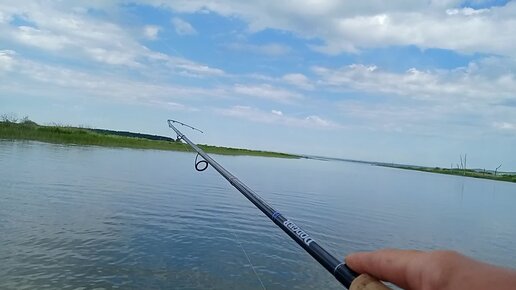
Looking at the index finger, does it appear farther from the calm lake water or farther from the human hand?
the calm lake water

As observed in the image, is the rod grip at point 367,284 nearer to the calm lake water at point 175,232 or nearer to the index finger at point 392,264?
the index finger at point 392,264

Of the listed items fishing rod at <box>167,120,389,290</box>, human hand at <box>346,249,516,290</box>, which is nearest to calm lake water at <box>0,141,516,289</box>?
fishing rod at <box>167,120,389,290</box>

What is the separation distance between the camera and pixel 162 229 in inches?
524

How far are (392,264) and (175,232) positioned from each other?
12279 mm

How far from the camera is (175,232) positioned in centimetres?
1314

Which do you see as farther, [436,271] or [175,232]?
[175,232]

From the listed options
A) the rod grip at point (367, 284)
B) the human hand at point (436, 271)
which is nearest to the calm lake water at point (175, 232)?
the rod grip at point (367, 284)

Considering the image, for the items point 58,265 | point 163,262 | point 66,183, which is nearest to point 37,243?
point 58,265

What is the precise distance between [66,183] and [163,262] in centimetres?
1225

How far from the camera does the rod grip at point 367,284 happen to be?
1.57 meters

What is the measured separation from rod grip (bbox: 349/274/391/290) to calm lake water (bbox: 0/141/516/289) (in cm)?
762

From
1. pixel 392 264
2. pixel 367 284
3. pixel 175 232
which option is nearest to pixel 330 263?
pixel 367 284

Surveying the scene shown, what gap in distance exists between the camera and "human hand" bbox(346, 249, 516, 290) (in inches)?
45.3

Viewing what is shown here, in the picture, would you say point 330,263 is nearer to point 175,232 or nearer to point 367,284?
point 367,284
